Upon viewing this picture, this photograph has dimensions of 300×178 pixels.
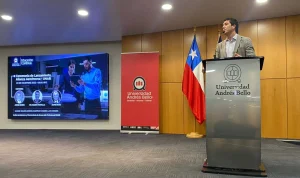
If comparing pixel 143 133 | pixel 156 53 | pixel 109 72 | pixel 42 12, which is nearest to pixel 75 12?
pixel 42 12

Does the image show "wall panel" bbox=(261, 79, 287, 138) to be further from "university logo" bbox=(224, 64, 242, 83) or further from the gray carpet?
"university logo" bbox=(224, 64, 242, 83)

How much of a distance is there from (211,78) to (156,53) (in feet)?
11.8

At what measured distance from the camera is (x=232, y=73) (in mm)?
2797

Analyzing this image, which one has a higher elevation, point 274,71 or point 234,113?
point 274,71

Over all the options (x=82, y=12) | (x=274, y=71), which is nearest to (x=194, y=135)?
(x=274, y=71)

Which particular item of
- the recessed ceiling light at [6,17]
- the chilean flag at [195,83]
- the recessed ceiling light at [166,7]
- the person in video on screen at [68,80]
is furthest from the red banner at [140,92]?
the recessed ceiling light at [6,17]

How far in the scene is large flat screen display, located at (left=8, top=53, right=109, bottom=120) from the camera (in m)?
7.37

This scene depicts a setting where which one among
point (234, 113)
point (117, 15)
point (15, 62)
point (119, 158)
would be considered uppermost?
point (117, 15)

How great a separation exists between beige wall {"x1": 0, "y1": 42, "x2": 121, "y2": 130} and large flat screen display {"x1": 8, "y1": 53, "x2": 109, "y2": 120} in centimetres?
22

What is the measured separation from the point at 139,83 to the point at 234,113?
3.95 m

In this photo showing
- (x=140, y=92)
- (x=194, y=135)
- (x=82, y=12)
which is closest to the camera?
(x=82, y=12)

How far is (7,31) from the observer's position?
21.0ft

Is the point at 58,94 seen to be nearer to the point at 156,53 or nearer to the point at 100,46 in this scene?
the point at 100,46

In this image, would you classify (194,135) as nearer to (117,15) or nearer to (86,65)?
(117,15)
